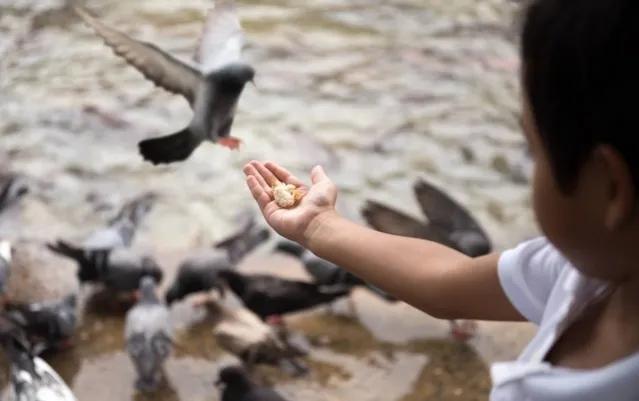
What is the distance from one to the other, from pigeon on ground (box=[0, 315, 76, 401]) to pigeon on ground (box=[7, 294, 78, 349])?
12cm

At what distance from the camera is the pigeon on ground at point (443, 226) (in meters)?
1.78

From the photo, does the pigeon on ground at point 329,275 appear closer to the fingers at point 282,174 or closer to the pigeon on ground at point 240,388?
the pigeon on ground at point 240,388

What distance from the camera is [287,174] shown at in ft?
3.56

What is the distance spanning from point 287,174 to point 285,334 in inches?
29.7

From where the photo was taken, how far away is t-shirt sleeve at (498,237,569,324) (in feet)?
2.84

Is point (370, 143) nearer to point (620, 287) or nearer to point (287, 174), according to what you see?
point (287, 174)

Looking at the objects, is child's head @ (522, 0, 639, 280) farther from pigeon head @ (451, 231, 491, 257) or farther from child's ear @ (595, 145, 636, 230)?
pigeon head @ (451, 231, 491, 257)

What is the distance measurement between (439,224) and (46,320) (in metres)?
0.77

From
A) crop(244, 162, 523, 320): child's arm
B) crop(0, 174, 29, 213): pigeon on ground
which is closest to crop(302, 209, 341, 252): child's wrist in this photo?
crop(244, 162, 523, 320): child's arm

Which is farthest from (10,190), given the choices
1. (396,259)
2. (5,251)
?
(396,259)

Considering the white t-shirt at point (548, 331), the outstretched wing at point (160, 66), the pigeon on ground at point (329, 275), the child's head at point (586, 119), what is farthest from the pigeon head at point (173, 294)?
the child's head at point (586, 119)

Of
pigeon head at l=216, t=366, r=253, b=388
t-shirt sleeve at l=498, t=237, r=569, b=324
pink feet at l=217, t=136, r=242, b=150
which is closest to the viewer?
t-shirt sleeve at l=498, t=237, r=569, b=324

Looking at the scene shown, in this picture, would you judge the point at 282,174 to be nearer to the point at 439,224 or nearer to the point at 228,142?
the point at 228,142

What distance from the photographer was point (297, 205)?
3.43 feet
